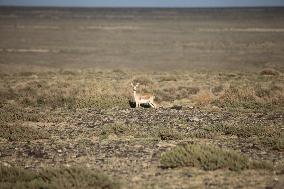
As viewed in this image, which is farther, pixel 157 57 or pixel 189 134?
pixel 157 57

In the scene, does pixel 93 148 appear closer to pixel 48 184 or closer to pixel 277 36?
pixel 48 184

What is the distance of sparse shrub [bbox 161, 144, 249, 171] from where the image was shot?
33.4 ft

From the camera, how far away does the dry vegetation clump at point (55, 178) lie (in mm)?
8945

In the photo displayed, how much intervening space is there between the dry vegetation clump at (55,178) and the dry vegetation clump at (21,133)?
3232 mm

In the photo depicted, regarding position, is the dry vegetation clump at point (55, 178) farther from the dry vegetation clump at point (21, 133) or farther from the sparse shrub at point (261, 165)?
the dry vegetation clump at point (21, 133)

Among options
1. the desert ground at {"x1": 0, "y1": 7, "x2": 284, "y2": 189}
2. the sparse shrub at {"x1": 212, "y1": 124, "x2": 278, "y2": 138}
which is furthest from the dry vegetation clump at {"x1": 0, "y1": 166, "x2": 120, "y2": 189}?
the sparse shrub at {"x1": 212, "y1": 124, "x2": 278, "y2": 138}

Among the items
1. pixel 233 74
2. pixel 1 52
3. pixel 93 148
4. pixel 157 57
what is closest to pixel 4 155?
pixel 93 148

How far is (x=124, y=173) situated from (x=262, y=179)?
2.85 m

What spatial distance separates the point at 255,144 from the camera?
12305 mm

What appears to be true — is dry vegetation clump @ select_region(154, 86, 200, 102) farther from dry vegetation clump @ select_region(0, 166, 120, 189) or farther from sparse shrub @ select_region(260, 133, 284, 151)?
dry vegetation clump @ select_region(0, 166, 120, 189)

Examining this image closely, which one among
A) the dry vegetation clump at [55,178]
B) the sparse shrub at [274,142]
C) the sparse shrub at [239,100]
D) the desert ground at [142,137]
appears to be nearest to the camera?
the dry vegetation clump at [55,178]

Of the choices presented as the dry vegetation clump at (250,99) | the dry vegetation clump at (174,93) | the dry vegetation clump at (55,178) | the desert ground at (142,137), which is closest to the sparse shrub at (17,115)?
the desert ground at (142,137)

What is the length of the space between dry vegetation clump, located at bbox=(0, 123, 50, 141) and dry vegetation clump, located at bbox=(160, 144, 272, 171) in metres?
4.20

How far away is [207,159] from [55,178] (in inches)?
133
